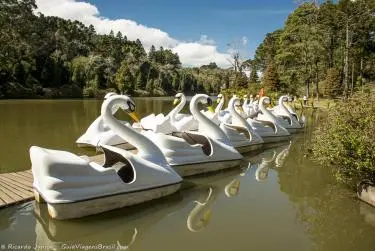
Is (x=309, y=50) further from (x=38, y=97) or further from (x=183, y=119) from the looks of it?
(x=38, y=97)

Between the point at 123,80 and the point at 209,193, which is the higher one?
the point at 123,80

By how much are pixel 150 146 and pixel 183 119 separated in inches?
316

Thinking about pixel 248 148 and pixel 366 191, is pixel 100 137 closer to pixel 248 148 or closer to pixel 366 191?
pixel 248 148

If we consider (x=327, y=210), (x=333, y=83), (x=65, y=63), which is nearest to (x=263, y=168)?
(x=327, y=210)

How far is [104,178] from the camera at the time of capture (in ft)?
23.6

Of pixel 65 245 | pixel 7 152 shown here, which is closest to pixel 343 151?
pixel 65 245

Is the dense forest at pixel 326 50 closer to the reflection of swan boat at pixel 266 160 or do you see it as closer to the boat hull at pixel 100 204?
the reflection of swan boat at pixel 266 160

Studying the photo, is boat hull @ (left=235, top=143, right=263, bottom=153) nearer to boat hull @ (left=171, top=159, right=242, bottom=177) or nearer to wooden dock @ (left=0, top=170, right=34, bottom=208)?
boat hull @ (left=171, top=159, right=242, bottom=177)

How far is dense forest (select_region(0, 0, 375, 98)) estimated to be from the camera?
43.8 metres

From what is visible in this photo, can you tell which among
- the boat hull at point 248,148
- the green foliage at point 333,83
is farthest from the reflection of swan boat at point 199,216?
the green foliage at point 333,83

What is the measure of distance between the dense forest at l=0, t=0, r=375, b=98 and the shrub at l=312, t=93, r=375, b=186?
20140 millimetres

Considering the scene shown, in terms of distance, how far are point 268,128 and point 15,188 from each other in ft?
36.9

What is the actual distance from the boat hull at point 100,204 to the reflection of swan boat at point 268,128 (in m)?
8.68

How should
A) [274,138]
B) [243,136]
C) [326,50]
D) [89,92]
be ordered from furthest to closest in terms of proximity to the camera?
1. [89,92]
2. [326,50]
3. [274,138]
4. [243,136]
